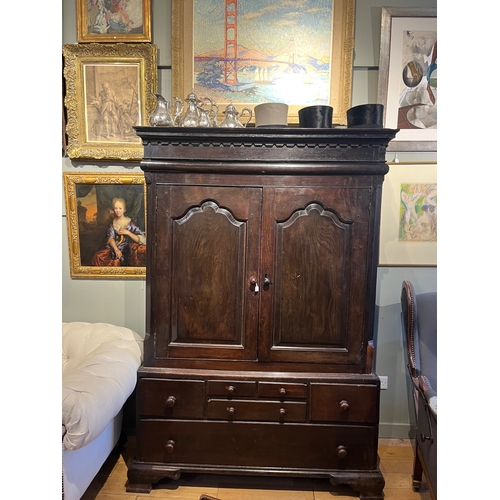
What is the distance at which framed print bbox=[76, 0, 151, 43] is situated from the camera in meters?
2.19

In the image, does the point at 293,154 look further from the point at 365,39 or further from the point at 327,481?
the point at 327,481

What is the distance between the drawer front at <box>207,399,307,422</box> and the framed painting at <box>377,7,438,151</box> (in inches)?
64.7

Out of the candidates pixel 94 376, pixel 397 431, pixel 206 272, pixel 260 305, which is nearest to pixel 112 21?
pixel 206 272

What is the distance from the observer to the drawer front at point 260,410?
1851 millimetres

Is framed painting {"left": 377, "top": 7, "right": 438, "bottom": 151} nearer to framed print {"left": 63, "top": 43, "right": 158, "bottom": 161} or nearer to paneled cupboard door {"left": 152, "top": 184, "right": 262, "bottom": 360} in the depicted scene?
paneled cupboard door {"left": 152, "top": 184, "right": 262, "bottom": 360}

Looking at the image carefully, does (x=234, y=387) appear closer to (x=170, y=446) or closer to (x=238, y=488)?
(x=170, y=446)

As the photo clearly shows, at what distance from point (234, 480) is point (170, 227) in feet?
4.64

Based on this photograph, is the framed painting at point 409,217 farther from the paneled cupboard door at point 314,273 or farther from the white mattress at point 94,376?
the white mattress at point 94,376

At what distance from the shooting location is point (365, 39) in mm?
2211

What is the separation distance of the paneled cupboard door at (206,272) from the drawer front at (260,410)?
0.78 feet

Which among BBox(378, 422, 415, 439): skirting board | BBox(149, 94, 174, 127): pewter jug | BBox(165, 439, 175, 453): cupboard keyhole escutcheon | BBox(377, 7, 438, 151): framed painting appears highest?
BBox(377, 7, 438, 151): framed painting

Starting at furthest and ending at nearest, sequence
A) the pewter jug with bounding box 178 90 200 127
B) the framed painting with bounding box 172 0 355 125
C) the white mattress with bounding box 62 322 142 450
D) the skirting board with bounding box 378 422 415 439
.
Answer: the skirting board with bounding box 378 422 415 439
the framed painting with bounding box 172 0 355 125
the pewter jug with bounding box 178 90 200 127
the white mattress with bounding box 62 322 142 450

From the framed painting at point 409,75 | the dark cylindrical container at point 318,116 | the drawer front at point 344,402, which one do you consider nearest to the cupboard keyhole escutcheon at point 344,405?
the drawer front at point 344,402

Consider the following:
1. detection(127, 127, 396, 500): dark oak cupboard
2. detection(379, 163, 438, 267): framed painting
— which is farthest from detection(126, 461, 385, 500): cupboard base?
detection(379, 163, 438, 267): framed painting
